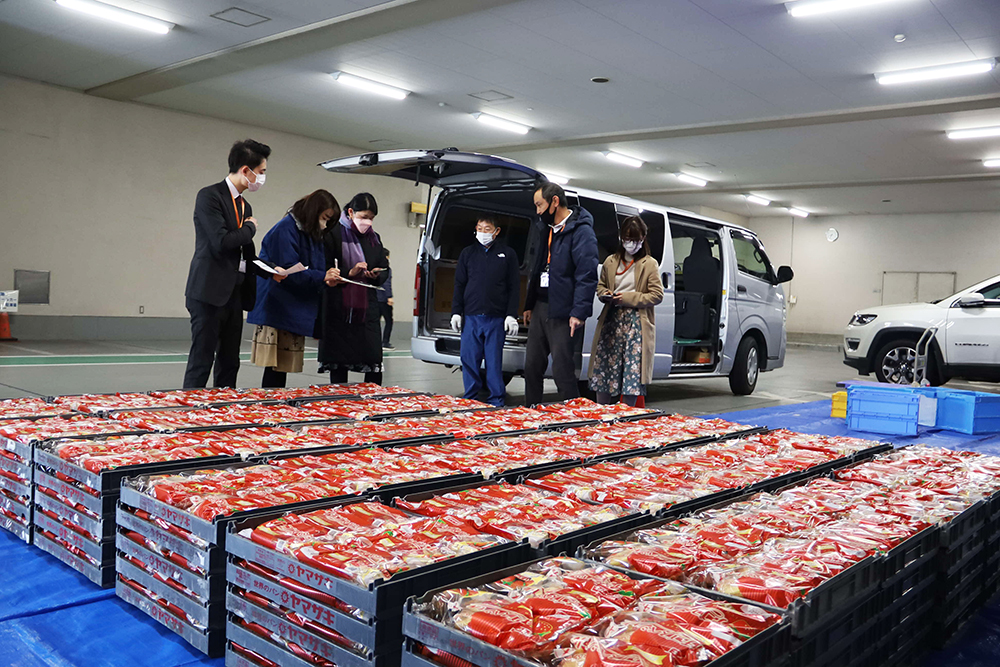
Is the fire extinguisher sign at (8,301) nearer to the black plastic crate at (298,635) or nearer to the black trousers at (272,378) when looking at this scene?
the black trousers at (272,378)

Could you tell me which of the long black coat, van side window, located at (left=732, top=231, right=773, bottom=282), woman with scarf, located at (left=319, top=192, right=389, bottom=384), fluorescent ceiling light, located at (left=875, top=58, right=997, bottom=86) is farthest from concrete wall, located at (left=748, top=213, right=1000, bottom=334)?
the long black coat

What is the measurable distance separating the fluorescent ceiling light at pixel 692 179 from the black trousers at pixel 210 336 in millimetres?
15249

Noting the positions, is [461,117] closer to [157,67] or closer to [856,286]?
[157,67]

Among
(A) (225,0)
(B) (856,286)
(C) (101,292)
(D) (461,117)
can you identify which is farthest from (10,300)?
(B) (856,286)

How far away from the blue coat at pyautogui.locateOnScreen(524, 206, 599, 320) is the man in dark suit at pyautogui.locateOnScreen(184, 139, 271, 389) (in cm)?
215

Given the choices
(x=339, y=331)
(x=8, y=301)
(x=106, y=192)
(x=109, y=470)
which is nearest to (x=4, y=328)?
(x=8, y=301)

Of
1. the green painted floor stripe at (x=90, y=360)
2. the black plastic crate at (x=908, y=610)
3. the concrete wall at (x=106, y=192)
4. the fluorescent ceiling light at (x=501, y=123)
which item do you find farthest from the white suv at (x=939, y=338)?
the concrete wall at (x=106, y=192)

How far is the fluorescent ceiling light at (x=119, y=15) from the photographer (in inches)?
345

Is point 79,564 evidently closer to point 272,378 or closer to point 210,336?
point 210,336

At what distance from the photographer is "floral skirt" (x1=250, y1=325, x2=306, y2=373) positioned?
484 centimetres

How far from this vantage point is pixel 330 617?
1551 millimetres

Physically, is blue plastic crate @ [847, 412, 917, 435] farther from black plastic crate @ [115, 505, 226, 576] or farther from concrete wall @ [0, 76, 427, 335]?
concrete wall @ [0, 76, 427, 335]

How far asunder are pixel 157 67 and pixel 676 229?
315 inches

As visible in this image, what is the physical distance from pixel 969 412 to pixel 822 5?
4.20 m
